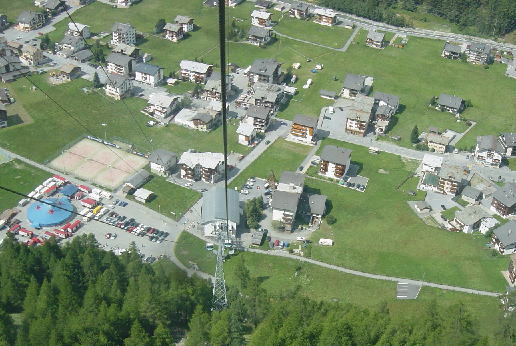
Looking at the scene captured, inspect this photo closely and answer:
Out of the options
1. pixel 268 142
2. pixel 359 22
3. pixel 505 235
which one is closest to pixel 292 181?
pixel 268 142

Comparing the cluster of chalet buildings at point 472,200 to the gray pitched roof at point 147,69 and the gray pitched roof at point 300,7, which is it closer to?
the gray pitched roof at point 147,69

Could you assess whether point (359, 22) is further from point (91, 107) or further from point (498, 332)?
point (498, 332)

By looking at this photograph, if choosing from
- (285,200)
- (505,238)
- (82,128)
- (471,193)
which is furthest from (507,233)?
(82,128)

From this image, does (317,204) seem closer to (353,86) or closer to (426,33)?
(353,86)

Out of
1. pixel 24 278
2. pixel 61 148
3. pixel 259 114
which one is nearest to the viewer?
pixel 24 278

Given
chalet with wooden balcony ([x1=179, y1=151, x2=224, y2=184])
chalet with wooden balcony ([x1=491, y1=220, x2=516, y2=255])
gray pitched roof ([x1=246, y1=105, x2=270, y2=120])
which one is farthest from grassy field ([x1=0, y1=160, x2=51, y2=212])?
chalet with wooden balcony ([x1=491, y1=220, x2=516, y2=255])

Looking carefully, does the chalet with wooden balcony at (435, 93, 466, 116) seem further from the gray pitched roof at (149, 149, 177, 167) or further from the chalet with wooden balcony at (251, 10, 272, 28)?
the gray pitched roof at (149, 149, 177, 167)

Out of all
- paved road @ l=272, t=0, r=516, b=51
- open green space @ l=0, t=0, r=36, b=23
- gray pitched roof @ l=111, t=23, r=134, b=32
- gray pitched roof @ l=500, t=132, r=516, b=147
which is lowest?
open green space @ l=0, t=0, r=36, b=23
